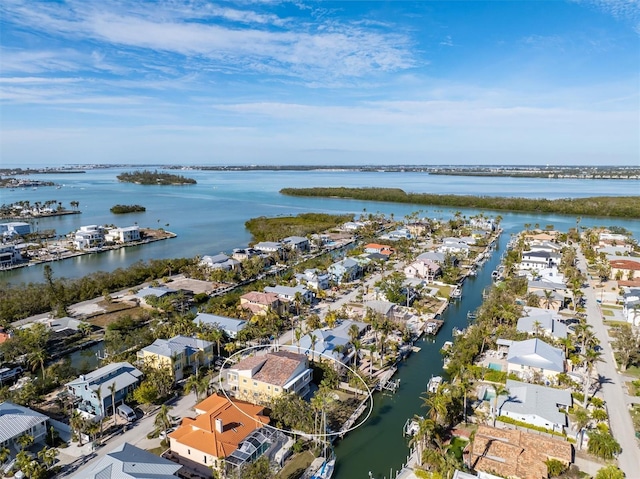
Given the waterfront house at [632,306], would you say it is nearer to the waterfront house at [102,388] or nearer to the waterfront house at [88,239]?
the waterfront house at [102,388]

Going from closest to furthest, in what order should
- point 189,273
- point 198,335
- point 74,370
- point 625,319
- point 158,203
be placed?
point 74,370
point 198,335
point 625,319
point 189,273
point 158,203

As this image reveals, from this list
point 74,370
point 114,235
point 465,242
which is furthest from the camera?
point 114,235

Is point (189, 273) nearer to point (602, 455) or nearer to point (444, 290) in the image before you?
point (444, 290)

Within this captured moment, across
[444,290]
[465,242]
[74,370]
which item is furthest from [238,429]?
[465,242]

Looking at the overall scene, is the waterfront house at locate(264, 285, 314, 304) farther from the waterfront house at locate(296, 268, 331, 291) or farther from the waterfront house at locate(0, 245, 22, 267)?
the waterfront house at locate(0, 245, 22, 267)

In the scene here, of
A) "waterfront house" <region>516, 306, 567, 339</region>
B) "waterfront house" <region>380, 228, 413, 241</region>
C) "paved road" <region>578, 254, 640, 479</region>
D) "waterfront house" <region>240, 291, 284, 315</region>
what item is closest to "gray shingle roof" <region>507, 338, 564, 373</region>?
"waterfront house" <region>516, 306, 567, 339</region>

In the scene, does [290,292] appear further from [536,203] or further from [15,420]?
[536,203]
